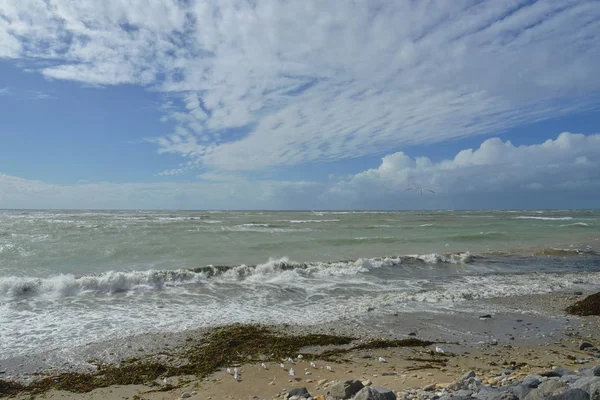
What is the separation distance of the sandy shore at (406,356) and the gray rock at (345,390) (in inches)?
18.7

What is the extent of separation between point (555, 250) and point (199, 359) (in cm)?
2131

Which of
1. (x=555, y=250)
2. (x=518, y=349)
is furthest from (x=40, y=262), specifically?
(x=555, y=250)

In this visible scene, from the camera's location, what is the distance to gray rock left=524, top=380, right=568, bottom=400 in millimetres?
3599

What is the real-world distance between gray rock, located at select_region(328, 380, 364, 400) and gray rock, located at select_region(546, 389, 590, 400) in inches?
79.9

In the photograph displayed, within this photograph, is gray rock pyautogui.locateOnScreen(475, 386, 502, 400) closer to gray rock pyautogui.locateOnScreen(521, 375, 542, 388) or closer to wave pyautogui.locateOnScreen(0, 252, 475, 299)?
gray rock pyautogui.locateOnScreen(521, 375, 542, 388)

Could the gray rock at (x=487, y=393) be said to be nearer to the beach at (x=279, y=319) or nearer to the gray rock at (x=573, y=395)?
the gray rock at (x=573, y=395)

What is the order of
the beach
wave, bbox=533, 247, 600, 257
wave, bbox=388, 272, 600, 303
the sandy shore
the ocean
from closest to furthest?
the sandy shore, the beach, the ocean, wave, bbox=388, 272, 600, 303, wave, bbox=533, 247, 600, 257

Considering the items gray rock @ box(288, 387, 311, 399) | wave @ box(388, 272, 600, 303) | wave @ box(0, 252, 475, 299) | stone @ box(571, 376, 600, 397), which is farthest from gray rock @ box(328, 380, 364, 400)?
wave @ box(0, 252, 475, 299)

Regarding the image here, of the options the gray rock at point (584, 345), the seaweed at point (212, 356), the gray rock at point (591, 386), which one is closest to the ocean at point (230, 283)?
the seaweed at point (212, 356)

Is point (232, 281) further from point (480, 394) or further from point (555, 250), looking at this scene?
point (555, 250)

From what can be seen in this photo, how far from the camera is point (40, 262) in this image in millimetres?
16312

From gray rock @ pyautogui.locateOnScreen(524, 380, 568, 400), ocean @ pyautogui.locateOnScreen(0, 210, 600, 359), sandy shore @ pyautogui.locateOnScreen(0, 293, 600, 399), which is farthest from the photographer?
ocean @ pyautogui.locateOnScreen(0, 210, 600, 359)

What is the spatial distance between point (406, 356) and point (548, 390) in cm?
312

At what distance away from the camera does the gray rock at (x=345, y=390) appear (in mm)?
4496
